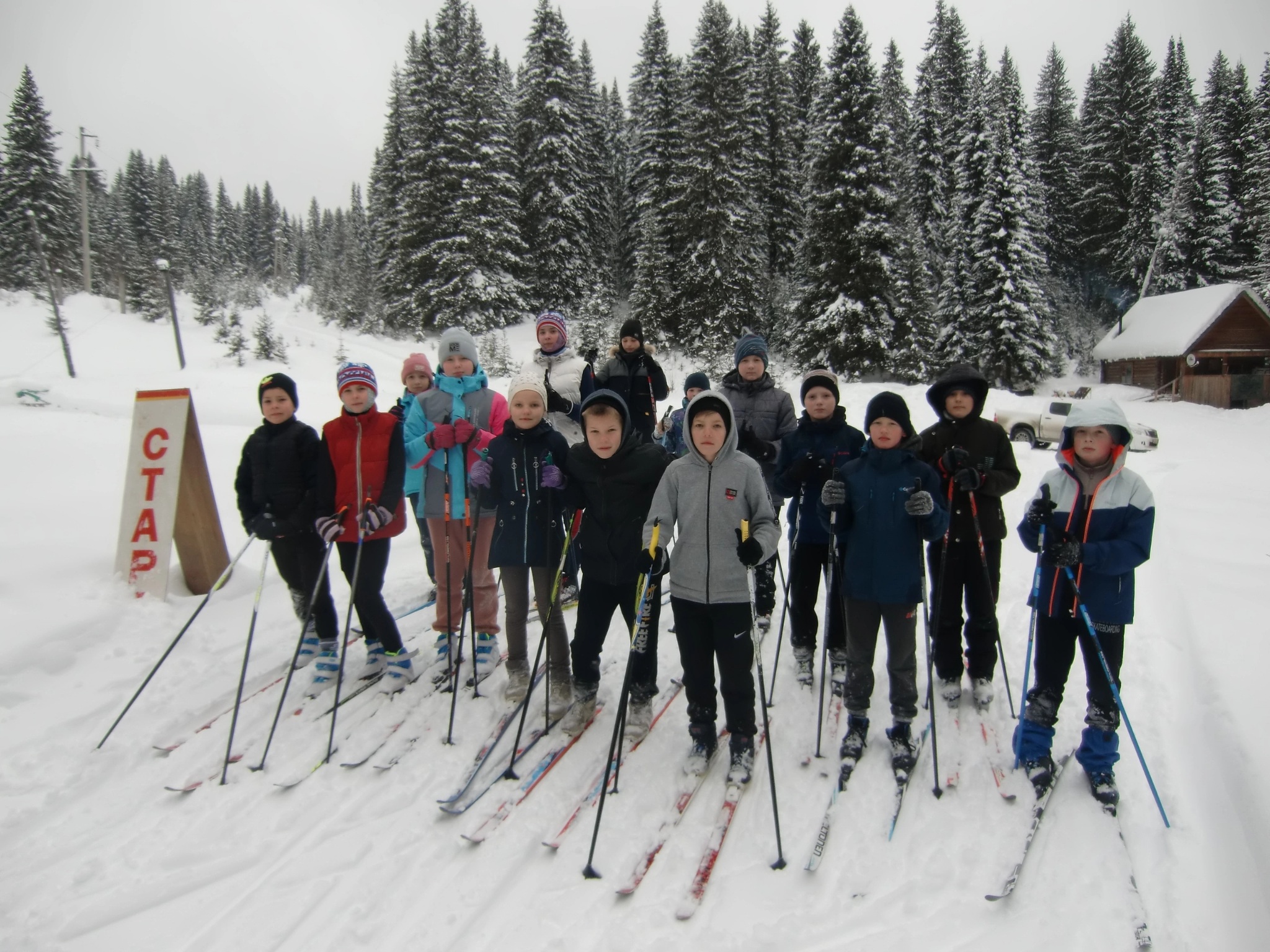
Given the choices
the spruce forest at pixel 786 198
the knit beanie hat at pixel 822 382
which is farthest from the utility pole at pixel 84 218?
the knit beanie hat at pixel 822 382

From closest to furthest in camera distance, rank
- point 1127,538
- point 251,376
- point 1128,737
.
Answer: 1. point 1127,538
2. point 1128,737
3. point 251,376

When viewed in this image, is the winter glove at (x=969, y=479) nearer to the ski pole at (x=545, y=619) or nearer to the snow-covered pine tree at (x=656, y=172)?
the ski pole at (x=545, y=619)

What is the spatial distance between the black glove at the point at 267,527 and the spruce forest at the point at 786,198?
2026cm

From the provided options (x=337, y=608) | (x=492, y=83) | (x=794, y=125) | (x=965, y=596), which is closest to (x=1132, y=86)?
(x=794, y=125)

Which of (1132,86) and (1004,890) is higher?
(1132,86)

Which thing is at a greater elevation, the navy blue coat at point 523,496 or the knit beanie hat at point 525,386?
the knit beanie hat at point 525,386

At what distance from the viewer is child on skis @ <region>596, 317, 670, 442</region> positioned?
573cm

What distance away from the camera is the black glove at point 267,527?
14.3ft

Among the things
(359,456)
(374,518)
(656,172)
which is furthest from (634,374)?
(656,172)

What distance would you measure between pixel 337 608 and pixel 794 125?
107ft

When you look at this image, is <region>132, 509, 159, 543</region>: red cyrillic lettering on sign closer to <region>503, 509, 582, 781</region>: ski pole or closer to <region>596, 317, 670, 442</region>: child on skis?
<region>503, 509, 582, 781</region>: ski pole

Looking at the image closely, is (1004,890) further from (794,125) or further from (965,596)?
(794,125)

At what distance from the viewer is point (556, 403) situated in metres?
5.16

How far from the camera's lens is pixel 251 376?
20047 millimetres
